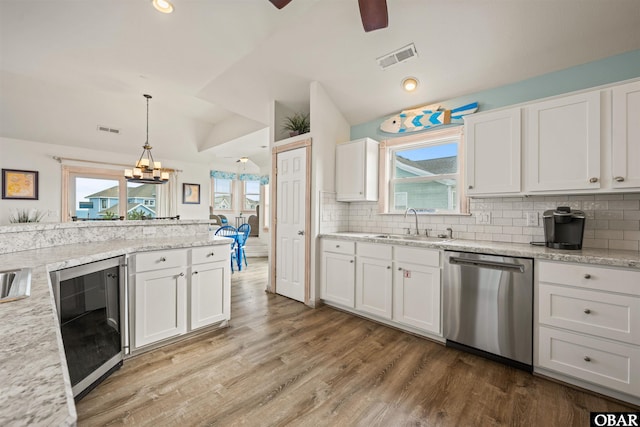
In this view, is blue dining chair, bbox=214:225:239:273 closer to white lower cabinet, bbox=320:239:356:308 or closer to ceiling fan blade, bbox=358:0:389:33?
white lower cabinet, bbox=320:239:356:308

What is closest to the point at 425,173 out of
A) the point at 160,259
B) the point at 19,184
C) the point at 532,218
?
the point at 532,218

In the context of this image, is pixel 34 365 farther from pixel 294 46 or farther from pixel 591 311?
pixel 294 46

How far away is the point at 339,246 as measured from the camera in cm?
332

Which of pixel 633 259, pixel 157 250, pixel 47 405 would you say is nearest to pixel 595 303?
pixel 633 259

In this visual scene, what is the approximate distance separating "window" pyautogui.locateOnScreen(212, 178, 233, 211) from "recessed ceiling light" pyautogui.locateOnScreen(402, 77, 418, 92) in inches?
254

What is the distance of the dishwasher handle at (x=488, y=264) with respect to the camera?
2125 millimetres

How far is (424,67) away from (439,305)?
7.88 feet

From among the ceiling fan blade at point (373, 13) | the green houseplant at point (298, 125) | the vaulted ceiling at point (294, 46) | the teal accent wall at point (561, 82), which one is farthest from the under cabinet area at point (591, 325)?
the green houseplant at point (298, 125)

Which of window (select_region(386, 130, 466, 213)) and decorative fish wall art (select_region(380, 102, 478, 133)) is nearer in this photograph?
decorative fish wall art (select_region(380, 102, 478, 133))

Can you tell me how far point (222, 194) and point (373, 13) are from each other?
7.35 m

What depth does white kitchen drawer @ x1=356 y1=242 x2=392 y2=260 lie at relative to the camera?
9.46 ft

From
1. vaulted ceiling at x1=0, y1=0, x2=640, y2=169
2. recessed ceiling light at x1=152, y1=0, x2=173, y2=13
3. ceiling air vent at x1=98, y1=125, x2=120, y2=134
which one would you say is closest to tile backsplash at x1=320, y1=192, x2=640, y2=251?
vaulted ceiling at x1=0, y1=0, x2=640, y2=169

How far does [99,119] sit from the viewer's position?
5.36 meters

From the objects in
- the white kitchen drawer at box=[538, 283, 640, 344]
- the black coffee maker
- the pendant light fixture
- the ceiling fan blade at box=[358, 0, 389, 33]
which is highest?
the ceiling fan blade at box=[358, 0, 389, 33]
